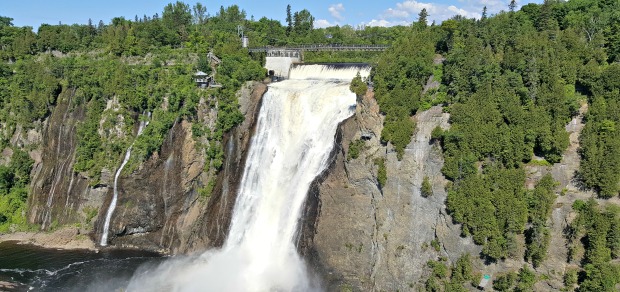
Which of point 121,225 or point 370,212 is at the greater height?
point 370,212

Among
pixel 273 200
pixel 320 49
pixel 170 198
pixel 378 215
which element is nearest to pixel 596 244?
pixel 378 215

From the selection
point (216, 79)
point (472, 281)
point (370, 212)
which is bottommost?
point (472, 281)

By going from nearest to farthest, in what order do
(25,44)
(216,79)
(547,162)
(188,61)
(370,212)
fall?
(547,162), (370,212), (216,79), (188,61), (25,44)

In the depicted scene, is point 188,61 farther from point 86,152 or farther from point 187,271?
point 187,271

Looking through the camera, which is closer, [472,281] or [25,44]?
[472,281]

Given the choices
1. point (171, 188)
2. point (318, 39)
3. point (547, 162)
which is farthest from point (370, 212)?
point (318, 39)

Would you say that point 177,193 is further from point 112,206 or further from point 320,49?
point 320,49

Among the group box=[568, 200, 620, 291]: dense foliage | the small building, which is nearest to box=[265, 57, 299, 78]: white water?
the small building

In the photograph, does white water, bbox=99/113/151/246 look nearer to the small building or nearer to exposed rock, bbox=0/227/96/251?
exposed rock, bbox=0/227/96/251

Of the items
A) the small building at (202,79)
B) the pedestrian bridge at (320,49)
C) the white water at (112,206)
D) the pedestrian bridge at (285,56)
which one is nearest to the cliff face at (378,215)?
the small building at (202,79)

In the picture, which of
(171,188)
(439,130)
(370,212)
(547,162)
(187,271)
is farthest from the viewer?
(171,188)
